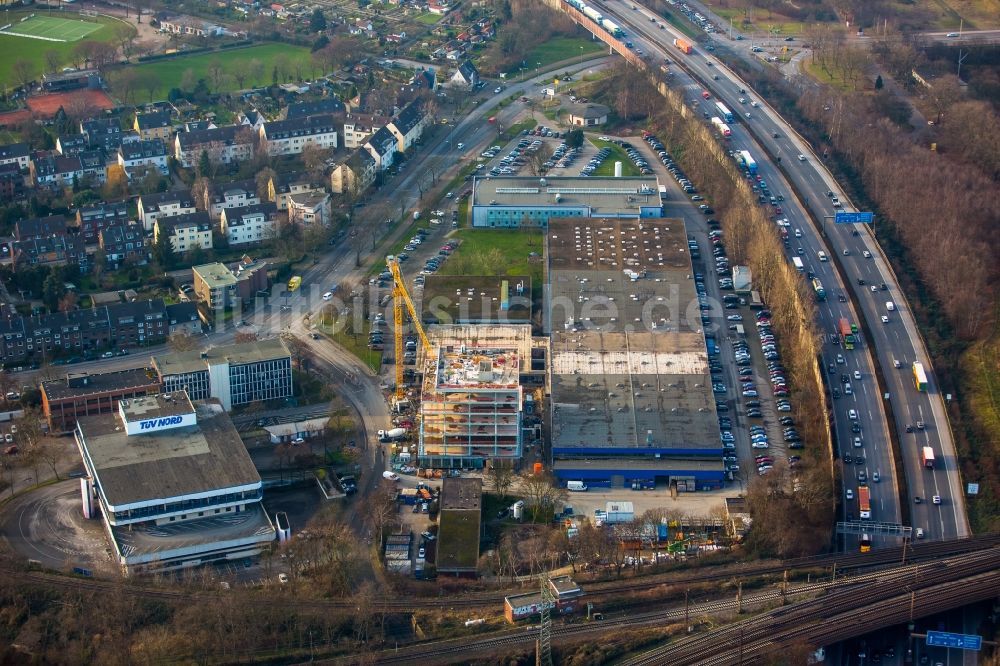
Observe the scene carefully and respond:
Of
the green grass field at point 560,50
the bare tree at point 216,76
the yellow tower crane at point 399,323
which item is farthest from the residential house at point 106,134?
the green grass field at point 560,50

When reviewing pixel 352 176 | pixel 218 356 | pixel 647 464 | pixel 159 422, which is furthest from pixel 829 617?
pixel 352 176

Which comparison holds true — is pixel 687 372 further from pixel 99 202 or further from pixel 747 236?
pixel 99 202

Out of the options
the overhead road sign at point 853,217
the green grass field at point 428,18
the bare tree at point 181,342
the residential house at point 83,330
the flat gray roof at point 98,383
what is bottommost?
the flat gray roof at point 98,383

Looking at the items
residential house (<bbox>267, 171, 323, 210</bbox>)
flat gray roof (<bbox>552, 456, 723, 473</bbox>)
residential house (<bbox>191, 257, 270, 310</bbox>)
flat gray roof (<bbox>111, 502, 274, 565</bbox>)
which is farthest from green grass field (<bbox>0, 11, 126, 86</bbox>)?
flat gray roof (<bbox>552, 456, 723, 473</bbox>)

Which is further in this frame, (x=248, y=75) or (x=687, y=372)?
(x=248, y=75)

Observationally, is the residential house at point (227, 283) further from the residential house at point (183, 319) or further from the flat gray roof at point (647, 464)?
the flat gray roof at point (647, 464)

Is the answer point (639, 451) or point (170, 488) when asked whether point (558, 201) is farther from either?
point (170, 488)

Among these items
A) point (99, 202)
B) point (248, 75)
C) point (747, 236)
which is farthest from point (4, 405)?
point (248, 75)
